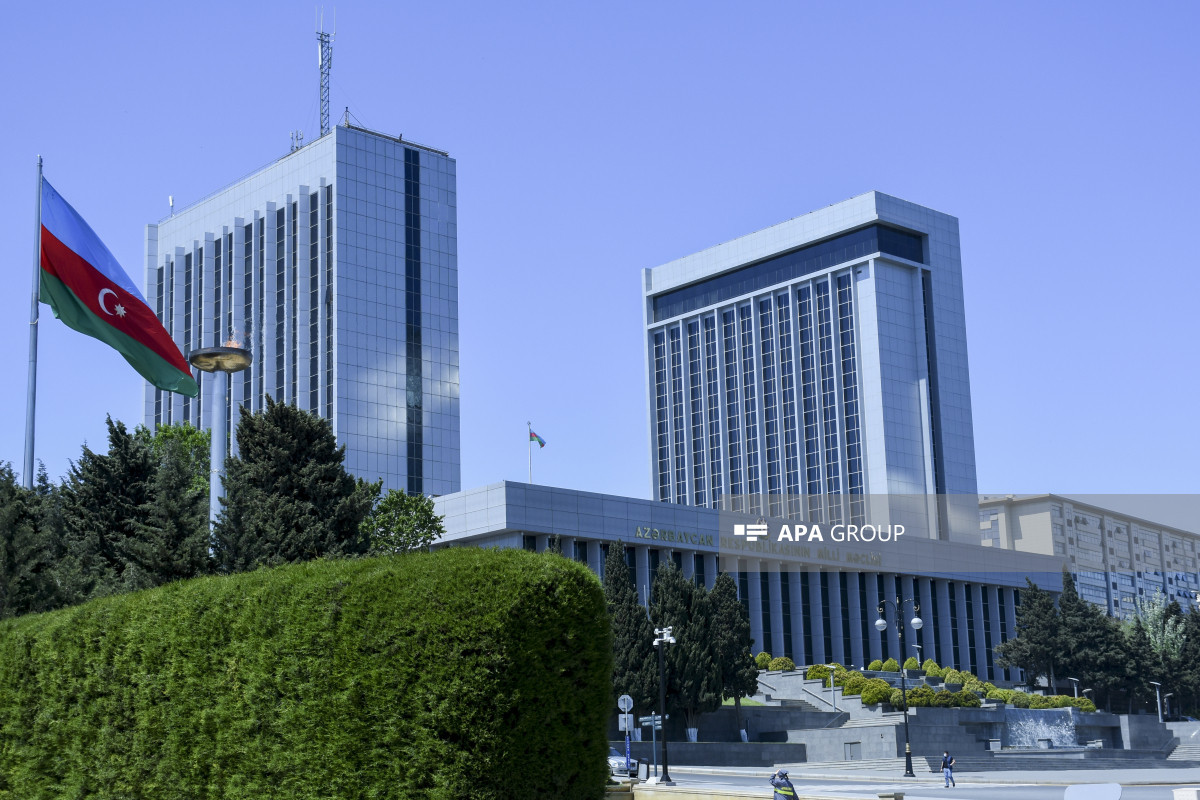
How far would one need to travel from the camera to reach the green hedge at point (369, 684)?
43.9 feet

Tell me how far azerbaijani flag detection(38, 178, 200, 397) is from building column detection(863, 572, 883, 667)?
75.1 meters

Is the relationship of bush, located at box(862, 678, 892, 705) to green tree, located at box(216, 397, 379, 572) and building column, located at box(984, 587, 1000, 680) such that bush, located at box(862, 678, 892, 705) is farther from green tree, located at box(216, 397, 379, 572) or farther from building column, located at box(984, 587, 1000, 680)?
building column, located at box(984, 587, 1000, 680)

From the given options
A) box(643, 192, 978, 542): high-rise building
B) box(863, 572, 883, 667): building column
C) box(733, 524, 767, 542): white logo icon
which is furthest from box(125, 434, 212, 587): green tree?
box(643, 192, 978, 542): high-rise building

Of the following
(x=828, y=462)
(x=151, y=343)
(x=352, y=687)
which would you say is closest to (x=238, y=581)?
(x=352, y=687)

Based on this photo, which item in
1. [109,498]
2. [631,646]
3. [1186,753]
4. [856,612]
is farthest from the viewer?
[856,612]

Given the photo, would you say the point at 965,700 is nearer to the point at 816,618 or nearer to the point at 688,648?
the point at 688,648

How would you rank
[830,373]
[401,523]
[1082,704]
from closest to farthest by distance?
[401,523] < [1082,704] < [830,373]

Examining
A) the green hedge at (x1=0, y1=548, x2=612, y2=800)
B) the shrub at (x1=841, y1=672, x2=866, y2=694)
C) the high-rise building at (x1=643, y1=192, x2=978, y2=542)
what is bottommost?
the shrub at (x1=841, y1=672, x2=866, y2=694)

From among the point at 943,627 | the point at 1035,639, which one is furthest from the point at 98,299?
the point at 943,627

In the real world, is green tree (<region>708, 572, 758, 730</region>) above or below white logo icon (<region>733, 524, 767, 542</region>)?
below

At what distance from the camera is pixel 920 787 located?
45.4 m

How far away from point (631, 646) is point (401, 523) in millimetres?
13574

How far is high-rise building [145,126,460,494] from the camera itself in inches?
3812

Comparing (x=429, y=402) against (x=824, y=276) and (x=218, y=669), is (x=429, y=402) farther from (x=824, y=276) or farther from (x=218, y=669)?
(x=218, y=669)
